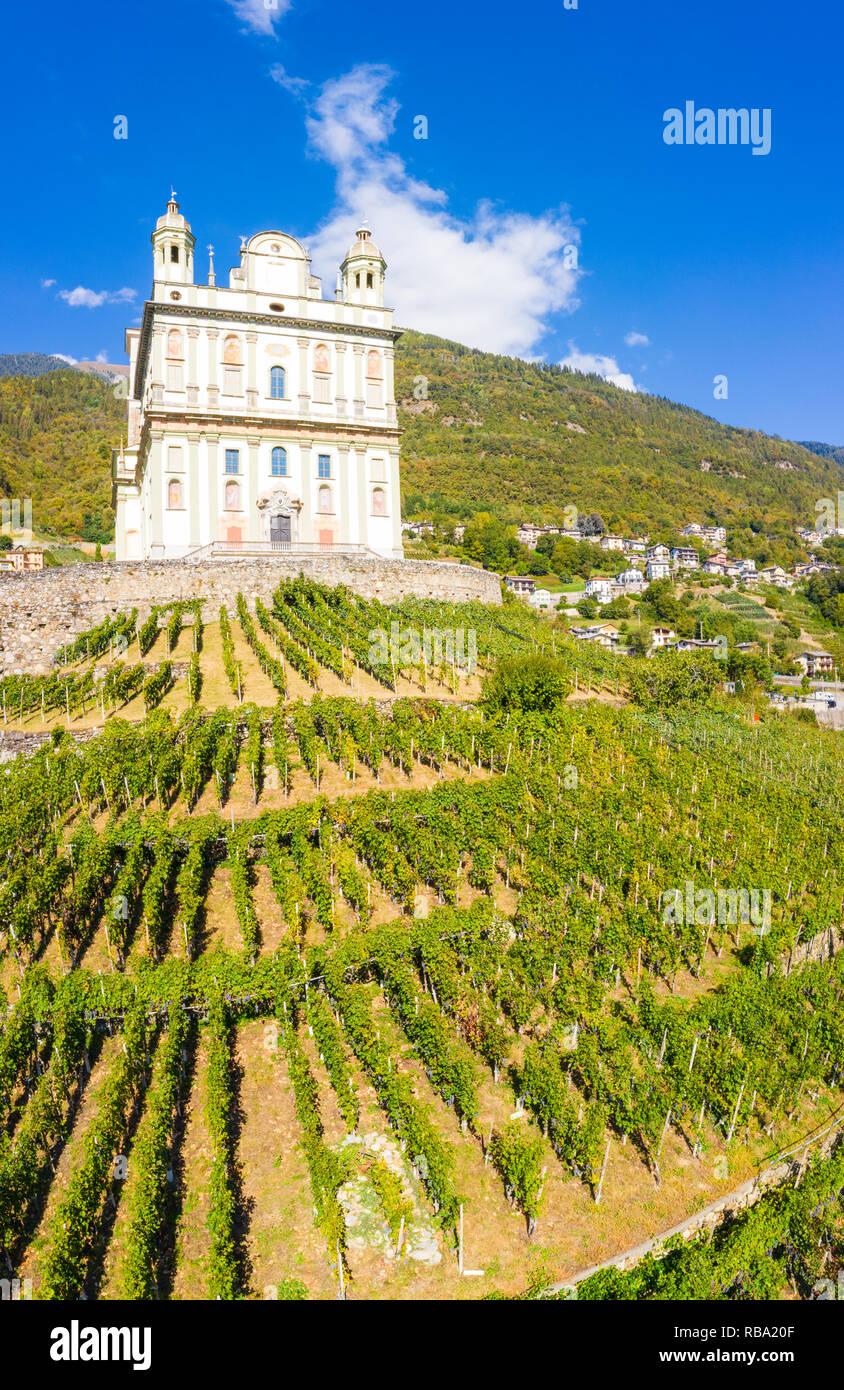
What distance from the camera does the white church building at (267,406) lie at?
4106cm

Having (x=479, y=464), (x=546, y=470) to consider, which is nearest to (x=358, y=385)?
(x=479, y=464)

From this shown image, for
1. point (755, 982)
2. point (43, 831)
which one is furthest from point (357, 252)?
point (755, 982)

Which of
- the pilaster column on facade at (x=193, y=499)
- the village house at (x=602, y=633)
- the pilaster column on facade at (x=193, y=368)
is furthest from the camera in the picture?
the village house at (x=602, y=633)

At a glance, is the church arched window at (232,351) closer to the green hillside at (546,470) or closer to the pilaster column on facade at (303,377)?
the pilaster column on facade at (303,377)

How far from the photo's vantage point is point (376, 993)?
54.6ft

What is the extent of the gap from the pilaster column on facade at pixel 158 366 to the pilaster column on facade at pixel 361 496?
1070 centimetres

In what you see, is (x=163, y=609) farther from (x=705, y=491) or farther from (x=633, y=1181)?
(x=705, y=491)

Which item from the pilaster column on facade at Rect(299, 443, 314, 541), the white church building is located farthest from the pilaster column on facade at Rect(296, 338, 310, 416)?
the pilaster column on facade at Rect(299, 443, 314, 541)

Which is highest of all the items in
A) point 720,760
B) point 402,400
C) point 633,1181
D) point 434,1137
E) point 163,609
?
point 402,400

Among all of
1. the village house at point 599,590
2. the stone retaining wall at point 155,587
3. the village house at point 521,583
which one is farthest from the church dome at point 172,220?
the village house at point 599,590

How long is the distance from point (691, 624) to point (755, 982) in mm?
83367

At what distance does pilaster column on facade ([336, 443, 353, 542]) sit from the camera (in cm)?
4434

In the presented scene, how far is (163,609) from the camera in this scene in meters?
34.7

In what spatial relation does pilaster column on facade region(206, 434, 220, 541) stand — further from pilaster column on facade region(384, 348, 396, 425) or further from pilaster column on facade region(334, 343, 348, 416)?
pilaster column on facade region(384, 348, 396, 425)
